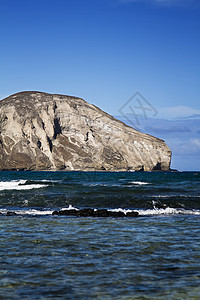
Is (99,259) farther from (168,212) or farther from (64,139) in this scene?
(64,139)

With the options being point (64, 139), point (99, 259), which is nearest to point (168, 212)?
point (99, 259)

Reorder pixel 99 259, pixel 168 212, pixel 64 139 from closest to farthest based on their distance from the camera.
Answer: pixel 99 259 < pixel 168 212 < pixel 64 139

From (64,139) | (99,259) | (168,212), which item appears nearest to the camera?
(99,259)

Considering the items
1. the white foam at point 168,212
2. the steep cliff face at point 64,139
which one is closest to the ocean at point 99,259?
the white foam at point 168,212

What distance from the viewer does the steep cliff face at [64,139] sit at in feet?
Result: 513

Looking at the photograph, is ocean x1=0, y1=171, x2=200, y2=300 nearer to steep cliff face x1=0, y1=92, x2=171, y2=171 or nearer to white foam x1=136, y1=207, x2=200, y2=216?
white foam x1=136, y1=207, x2=200, y2=216

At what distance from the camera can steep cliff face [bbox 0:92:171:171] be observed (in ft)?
513

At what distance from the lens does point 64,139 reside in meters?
160

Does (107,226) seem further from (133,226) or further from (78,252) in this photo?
(78,252)

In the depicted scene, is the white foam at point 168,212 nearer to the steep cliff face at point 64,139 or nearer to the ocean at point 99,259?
the ocean at point 99,259

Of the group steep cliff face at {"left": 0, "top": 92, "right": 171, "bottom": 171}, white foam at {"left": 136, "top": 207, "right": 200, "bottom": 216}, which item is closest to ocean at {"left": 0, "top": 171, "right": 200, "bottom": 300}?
white foam at {"left": 136, "top": 207, "right": 200, "bottom": 216}

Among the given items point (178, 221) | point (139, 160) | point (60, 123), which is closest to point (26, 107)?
point (60, 123)

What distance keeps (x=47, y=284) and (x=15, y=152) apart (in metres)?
154

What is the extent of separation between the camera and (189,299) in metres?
5.93
